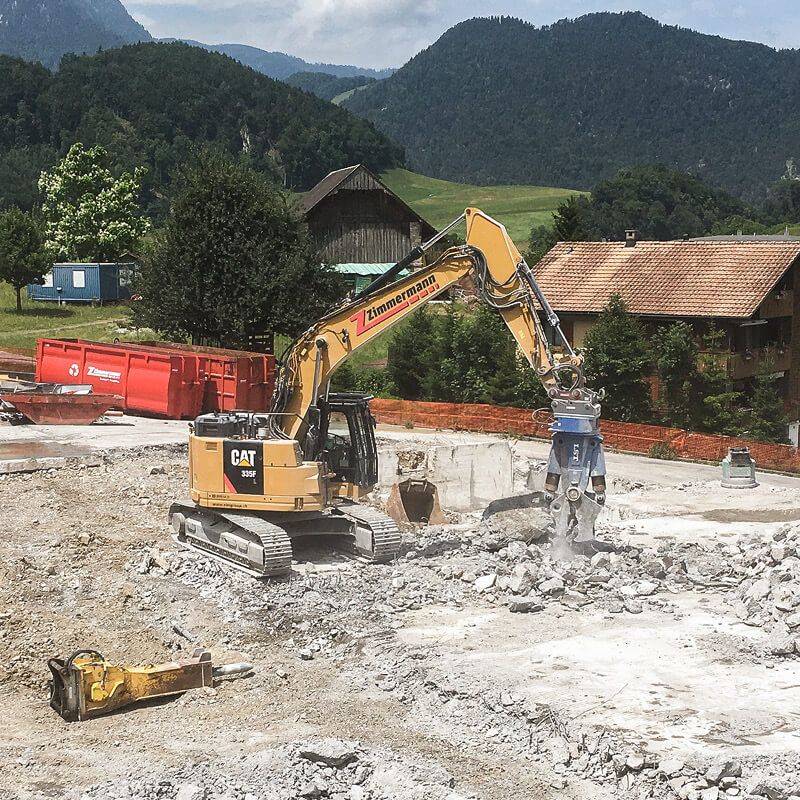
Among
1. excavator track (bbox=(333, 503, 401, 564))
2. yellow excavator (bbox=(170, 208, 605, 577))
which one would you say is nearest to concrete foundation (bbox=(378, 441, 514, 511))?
yellow excavator (bbox=(170, 208, 605, 577))

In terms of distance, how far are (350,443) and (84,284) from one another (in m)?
37.7

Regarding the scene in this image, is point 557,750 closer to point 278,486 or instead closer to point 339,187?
point 278,486

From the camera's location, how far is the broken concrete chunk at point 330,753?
11.8 metres

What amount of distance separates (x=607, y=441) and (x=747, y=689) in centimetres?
1901

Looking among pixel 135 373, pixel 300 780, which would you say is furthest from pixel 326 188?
pixel 300 780

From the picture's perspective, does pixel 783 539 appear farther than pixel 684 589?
Yes

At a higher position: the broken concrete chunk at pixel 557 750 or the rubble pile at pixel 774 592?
the rubble pile at pixel 774 592

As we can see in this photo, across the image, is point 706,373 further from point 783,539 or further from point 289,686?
point 289,686

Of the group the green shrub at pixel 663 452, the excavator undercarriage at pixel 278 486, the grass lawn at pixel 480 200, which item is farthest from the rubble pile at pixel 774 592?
the grass lawn at pixel 480 200

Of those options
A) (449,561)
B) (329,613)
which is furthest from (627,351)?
(329,613)

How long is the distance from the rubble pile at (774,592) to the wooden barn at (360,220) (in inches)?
1626

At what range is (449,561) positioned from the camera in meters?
19.1

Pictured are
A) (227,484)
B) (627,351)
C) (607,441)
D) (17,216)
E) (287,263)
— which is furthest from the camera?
(17,216)

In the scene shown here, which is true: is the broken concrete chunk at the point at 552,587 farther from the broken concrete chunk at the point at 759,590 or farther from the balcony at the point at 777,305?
the balcony at the point at 777,305
